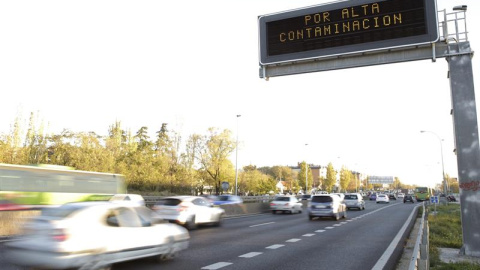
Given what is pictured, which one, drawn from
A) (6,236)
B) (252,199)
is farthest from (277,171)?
(6,236)

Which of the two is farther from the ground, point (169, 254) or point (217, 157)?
point (217, 157)

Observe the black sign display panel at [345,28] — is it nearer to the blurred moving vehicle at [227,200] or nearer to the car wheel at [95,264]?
the car wheel at [95,264]

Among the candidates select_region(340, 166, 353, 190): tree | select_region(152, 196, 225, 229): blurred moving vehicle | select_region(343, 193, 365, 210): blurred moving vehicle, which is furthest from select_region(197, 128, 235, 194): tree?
select_region(340, 166, 353, 190): tree

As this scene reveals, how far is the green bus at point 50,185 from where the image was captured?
1810 cm

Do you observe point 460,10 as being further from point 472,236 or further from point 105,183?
point 105,183

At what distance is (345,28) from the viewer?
41.0ft

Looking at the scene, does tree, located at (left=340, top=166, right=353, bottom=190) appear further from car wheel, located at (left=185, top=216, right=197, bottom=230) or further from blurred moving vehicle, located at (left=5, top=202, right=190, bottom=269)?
blurred moving vehicle, located at (left=5, top=202, right=190, bottom=269)

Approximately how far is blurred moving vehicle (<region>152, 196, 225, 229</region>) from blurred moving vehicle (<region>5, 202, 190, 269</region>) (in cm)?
947

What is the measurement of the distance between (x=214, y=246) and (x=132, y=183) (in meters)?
47.8

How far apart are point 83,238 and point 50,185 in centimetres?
1613

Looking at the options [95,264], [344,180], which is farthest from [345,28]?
[344,180]

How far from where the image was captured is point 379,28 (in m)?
12.1

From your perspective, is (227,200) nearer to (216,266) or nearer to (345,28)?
(345,28)

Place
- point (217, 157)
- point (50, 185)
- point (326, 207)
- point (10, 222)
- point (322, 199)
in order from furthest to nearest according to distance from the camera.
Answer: point (217, 157) → point (322, 199) → point (326, 207) → point (50, 185) → point (10, 222)
